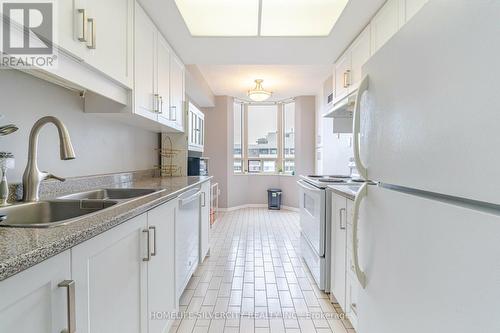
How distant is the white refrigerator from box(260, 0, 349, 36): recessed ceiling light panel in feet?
5.29

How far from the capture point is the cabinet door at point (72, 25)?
1.13m

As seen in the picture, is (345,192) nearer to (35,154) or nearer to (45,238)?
(45,238)

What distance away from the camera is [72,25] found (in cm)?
120

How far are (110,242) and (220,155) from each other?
17.1 ft

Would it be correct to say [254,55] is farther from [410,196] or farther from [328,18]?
[410,196]

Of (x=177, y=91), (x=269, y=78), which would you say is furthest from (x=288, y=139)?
(x=177, y=91)

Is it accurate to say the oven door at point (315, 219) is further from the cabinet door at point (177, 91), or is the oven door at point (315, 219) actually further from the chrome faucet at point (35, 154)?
the chrome faucet at point (35, 154)

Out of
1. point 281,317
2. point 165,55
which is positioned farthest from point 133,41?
point 281,317

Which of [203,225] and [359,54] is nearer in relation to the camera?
[359,54]

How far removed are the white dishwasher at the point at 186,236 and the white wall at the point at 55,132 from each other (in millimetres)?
723

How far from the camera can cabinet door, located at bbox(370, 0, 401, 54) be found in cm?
181

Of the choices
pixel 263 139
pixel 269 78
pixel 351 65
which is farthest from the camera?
pixel 263 139

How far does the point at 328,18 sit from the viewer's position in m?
2.42

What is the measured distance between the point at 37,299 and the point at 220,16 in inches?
97.9
